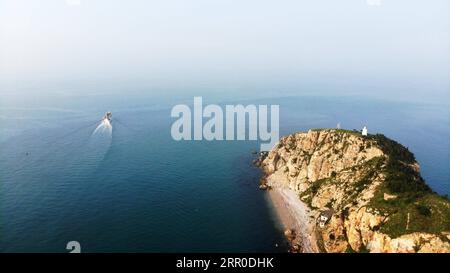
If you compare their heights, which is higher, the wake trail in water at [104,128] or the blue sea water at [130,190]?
the wake trail in water at [104,128]

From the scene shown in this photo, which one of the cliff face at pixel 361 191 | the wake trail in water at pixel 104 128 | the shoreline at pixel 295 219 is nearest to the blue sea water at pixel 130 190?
the shoreline at pixel 295 219

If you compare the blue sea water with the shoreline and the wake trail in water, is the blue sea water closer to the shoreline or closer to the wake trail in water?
the shoreline

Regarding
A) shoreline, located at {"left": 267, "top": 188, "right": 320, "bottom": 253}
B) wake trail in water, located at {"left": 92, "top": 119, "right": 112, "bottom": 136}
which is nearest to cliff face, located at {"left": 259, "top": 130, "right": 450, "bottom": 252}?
shoreline, located at {"left": 267, "top": 188, "right": 320, "bottom": 253}

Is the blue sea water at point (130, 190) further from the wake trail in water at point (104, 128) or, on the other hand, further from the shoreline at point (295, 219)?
the wake trail in water at point (104, 128)

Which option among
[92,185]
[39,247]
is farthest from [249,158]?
[39,247]

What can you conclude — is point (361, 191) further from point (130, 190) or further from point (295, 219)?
point (130, 190)
